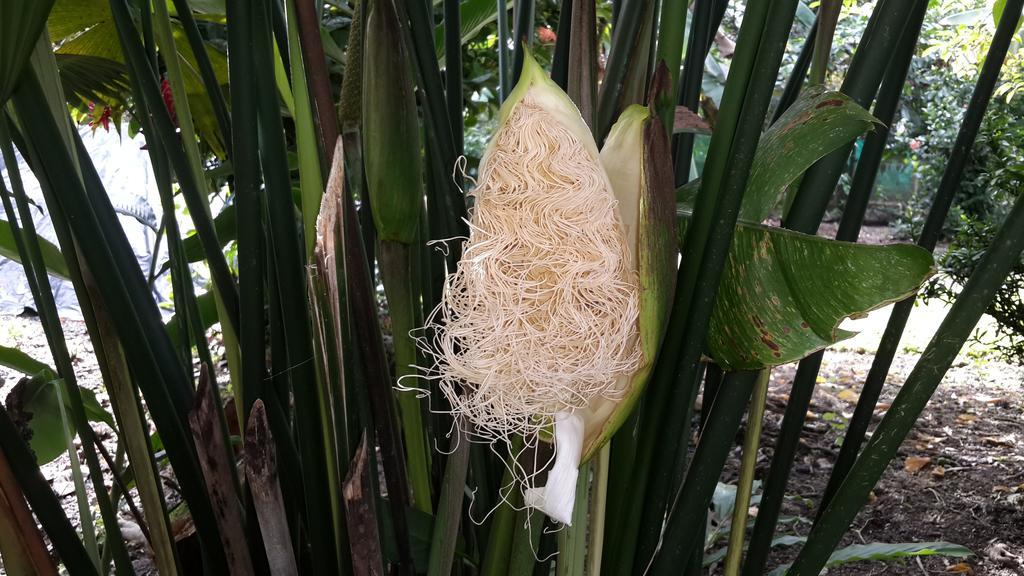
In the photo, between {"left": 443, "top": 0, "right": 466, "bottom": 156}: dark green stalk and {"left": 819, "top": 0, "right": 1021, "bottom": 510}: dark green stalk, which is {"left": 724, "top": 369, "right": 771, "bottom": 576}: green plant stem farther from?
{"left": 443, "top": 0, "right": 466, "bottom": 156}: dark green stalk

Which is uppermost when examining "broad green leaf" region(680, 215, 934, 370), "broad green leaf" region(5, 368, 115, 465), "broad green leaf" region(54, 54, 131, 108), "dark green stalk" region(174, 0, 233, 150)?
"broad green leaf" region(54, 54, 131, 108)

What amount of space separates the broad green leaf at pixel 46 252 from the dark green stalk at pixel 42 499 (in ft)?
0.80

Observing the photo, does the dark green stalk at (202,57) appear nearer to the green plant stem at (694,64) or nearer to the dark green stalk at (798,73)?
the green plant stem at (694,64)

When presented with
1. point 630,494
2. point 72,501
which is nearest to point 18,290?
point 72,501

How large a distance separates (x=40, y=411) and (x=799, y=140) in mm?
597

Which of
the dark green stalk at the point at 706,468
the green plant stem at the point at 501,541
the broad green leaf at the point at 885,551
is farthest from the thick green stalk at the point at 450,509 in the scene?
the broad green leaf at the point at 885,551

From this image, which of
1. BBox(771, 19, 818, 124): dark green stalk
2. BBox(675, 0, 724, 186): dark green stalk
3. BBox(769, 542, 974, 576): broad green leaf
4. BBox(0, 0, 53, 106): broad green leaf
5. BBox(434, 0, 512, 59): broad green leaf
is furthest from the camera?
BBox(434, 0, 512, 59): broad green leaf

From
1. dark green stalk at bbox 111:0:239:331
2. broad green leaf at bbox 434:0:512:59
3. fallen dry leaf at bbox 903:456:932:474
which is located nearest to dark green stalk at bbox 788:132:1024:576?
dark green stalk at bbox 111:0:239:331

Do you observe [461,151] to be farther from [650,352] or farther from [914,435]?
[914,435]

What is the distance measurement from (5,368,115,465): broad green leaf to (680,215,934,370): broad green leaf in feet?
1.55

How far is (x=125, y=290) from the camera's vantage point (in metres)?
0.41

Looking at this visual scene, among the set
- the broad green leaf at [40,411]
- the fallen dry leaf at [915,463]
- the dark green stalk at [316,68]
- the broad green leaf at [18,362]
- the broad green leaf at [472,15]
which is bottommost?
the fallen dry leaf at [915,463]

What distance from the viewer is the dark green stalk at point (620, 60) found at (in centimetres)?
43

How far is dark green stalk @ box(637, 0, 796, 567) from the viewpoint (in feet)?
1.17
